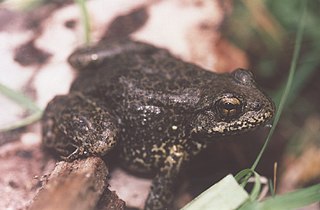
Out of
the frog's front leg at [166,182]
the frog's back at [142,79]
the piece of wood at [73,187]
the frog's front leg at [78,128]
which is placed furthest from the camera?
the frog's back at [142,79]

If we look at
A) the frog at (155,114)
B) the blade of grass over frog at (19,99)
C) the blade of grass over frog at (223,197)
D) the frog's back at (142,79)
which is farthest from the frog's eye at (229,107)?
the blade of grass over frog at (19,99)

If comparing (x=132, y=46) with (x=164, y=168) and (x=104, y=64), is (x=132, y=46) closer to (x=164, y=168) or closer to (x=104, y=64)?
(x=104, y=64)

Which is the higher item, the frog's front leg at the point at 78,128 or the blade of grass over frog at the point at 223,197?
the blade of grass over frog at the point at 223,197

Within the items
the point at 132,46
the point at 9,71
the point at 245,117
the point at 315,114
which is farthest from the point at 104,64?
the point at 315,114

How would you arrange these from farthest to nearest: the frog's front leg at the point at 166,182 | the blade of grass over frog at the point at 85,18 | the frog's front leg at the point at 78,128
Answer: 1. the blade of grass over frog at the point at 85,18
2. the frog's front leg at the point at 166,182
3. the frog's front leg at the point at 78,128

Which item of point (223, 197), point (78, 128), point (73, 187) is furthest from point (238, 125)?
point (73, 187)

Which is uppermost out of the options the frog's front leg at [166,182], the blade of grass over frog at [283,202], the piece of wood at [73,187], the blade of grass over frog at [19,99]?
the blade of grass over frog at [283,202]

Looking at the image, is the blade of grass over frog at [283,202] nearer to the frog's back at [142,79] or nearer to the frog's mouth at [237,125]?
the frog's mouth at [237,125]

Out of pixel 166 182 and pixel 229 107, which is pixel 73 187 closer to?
pixel 166 182
